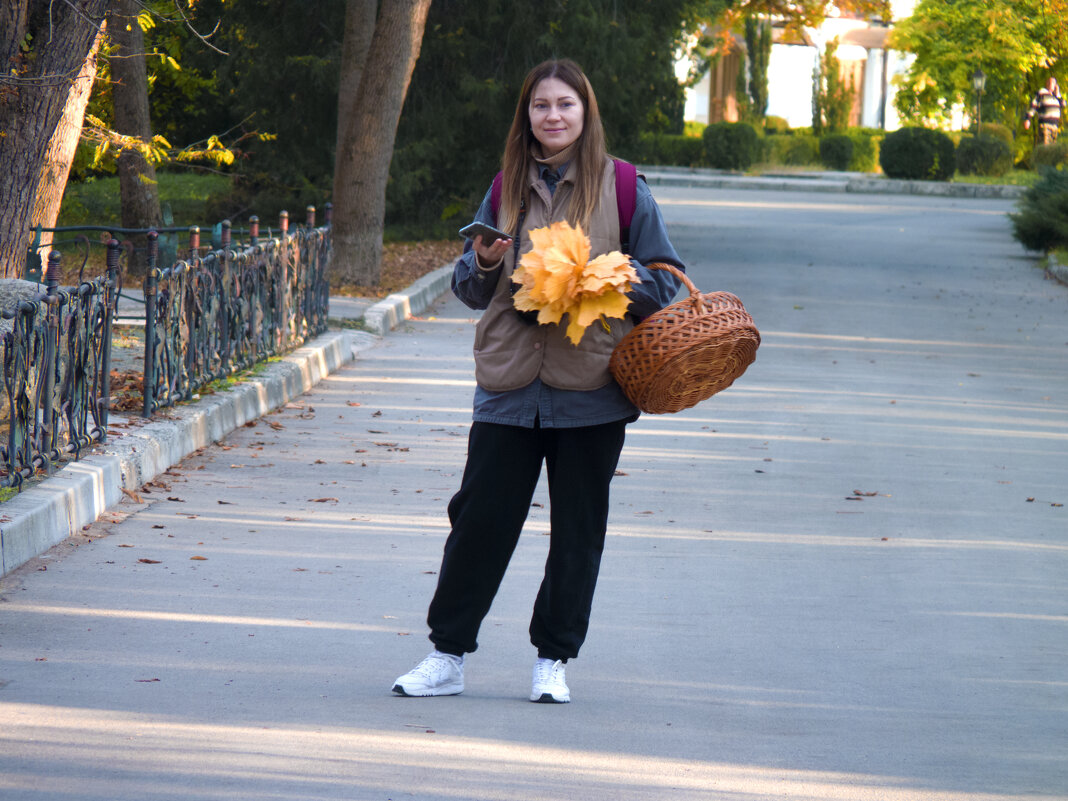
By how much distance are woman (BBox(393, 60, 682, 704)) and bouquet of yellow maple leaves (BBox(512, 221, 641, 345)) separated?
0.40 feet

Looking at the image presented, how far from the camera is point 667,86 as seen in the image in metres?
27.4

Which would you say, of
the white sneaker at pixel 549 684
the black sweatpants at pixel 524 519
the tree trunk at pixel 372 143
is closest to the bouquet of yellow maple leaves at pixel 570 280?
the black sweatpants at pixel 524 519

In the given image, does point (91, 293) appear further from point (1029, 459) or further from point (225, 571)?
point (1029, 459)

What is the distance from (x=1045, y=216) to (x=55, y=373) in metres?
20.8

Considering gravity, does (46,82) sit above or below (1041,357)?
above

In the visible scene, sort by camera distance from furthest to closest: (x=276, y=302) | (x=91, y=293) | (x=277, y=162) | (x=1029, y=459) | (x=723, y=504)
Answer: (x=277, y=162)
(x=276, y=302)
(x=1029, y=459)
(x=723, y=504)
(x=91, y=293)

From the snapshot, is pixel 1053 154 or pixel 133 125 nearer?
pixel 133 125

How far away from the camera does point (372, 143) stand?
16.5m

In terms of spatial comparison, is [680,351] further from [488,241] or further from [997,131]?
[997,131]

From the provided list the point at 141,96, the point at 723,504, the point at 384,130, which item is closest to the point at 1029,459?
the point at 723,504

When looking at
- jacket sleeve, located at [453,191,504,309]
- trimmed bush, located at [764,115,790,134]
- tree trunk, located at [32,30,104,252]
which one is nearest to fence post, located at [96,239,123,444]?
tree trunk, located at [32,30,104,252]

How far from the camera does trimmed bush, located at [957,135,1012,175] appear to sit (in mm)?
47969

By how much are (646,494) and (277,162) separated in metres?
16.7

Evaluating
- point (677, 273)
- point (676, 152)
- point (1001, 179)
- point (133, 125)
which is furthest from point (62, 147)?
point (676, 152)
